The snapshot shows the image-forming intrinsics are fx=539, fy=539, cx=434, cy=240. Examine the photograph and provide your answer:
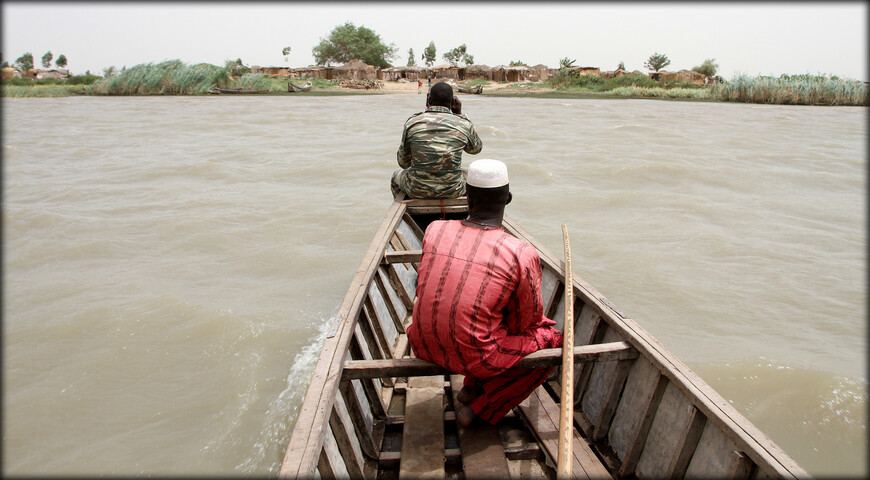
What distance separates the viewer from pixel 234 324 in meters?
4.57

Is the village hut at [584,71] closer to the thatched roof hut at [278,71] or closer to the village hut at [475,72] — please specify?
the village hut at [475,72]

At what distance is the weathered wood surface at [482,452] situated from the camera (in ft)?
7.07

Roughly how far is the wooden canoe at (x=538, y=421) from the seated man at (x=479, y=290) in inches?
4.9

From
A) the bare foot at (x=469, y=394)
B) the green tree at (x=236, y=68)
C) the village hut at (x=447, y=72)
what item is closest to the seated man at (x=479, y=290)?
the bare foot at (x=469, y=394)

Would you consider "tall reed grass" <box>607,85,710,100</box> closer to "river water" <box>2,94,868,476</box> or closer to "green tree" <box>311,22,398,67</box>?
"river water" <box>2,94,868,476</box>

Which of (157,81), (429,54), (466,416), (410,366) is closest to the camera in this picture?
(410,366)

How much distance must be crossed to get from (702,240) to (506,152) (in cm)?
613

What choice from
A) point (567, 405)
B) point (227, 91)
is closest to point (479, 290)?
point (567, 405)

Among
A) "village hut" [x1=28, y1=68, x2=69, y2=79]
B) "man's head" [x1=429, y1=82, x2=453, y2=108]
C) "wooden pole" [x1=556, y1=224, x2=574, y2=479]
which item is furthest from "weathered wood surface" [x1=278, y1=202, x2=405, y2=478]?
"village hut" [x1=28, y1=68, x2=69, y2=79]

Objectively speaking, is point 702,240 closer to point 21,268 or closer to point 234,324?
point 234,324

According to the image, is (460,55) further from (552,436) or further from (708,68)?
(552,436)

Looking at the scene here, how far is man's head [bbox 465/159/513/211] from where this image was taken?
204cm

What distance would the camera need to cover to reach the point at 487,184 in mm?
2047

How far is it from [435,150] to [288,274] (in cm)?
231
